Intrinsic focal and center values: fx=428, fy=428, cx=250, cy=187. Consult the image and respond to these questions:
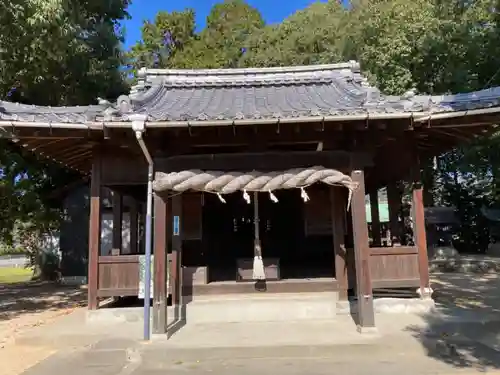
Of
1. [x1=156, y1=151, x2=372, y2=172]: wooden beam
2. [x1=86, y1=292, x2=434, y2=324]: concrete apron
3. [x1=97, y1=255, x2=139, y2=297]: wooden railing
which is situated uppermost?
[x1=156, y1=151, x2=372, y2=172]: wooden beam

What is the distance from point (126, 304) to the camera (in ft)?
31.0

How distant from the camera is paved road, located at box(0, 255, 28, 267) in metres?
38.8

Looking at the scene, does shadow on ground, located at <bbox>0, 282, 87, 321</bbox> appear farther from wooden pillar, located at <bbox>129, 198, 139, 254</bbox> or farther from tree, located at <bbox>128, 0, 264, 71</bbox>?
tree, located at <bbox>128, 0, 264, 71</bbox>

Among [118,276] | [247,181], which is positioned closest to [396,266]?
[247,181]

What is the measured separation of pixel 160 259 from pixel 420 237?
478 centimetres

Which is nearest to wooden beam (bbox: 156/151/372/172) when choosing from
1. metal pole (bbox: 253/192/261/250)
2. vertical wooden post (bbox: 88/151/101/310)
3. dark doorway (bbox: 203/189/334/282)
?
metal pole (bbox: 253/192/261/250)

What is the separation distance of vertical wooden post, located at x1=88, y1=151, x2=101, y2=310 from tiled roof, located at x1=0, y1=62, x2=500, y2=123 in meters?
1.26

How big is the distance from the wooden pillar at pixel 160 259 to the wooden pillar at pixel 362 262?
3.08 m

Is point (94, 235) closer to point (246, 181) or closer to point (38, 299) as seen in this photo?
point (246, 181)

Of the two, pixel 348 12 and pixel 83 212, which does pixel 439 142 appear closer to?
pixel 83 212

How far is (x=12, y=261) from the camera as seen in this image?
1617 inches

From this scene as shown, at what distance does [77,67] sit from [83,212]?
7258 mm

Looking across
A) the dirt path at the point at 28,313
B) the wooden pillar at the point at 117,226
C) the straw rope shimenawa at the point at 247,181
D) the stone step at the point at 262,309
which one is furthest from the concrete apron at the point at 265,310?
the wooden pillar at the point at 117,226

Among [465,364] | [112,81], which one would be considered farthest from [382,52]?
[465,364]
